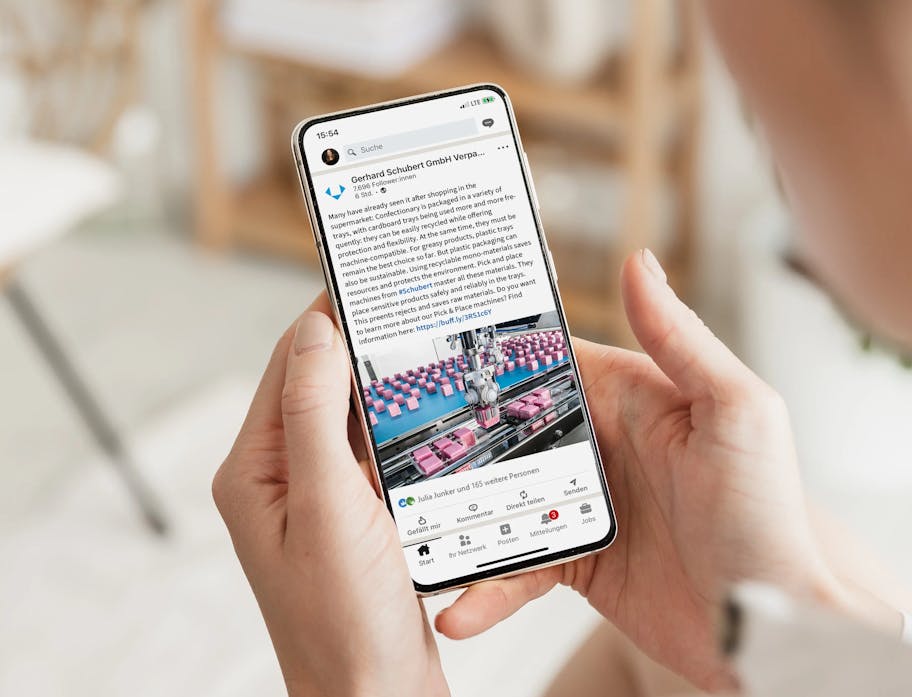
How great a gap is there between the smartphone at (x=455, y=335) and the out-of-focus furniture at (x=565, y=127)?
0.96m

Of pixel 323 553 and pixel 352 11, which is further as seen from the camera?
pixel 352 11

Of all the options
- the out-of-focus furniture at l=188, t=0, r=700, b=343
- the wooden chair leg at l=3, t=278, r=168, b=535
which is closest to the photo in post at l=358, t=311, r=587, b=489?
the wooden chair leg at l=3, t=278, r=168, b=535

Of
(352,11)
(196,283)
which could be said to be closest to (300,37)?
(352,11)

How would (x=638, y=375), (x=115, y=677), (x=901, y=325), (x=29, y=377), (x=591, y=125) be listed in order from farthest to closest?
1. (x=591, y=125)
2. (x=29, y=377)
3. (x=115, y=677)
4. (x=638, y=375)
5. (x=901, y=325)

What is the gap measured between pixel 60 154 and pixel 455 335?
0.81 m

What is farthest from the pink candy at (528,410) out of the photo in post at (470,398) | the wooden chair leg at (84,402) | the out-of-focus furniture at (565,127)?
the out-of-focus furniture at (565,127)

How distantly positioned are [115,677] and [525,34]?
1.05 m

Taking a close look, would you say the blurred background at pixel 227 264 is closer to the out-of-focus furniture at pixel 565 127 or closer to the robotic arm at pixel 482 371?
the out-of-focus furniture at pixel 565 127

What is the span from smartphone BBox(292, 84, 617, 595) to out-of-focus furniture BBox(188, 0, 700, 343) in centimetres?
96

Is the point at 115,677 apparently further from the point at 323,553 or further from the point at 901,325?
the point at 901,325

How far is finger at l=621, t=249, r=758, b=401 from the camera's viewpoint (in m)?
0.56

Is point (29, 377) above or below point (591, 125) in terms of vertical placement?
below

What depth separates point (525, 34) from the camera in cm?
159

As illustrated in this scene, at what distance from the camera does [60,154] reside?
1248mm
